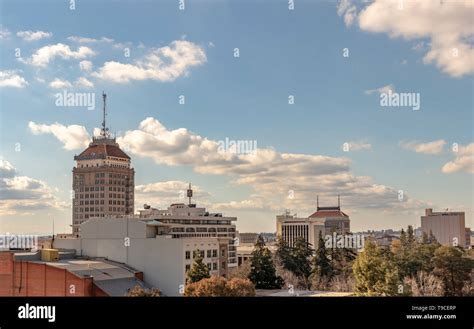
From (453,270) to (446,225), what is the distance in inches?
2138

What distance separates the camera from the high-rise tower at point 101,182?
6419 centimetres

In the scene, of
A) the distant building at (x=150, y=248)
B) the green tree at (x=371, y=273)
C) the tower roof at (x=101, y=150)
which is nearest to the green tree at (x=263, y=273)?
the distant building at (x=150, y=248)

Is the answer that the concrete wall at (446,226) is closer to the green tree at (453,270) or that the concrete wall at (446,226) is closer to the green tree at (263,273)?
the green tree at (453,270)

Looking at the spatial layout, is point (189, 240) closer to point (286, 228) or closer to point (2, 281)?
point (2, 281)

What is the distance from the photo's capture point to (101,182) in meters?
64.8

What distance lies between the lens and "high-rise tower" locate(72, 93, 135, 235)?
6419 cm

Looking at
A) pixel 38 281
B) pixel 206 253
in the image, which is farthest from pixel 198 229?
pixel 38 281

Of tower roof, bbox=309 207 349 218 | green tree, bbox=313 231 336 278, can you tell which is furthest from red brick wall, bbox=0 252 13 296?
tower roof, bbox=309 207 349 218
